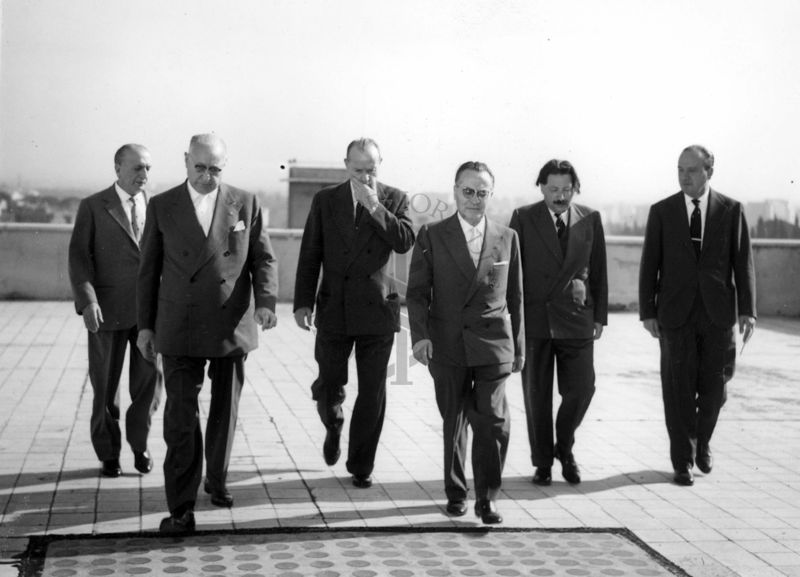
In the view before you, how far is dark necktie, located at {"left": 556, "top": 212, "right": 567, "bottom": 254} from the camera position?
24.2ft

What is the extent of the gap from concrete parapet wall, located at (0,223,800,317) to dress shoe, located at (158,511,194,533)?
44.1ft

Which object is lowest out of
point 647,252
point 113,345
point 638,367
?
point 638,367

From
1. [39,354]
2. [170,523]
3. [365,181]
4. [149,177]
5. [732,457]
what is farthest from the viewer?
[39,354]

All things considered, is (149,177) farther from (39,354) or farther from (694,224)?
(39,354)

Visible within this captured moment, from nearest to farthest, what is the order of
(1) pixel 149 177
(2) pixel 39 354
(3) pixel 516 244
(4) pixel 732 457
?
(3) pixel 516 244, (1) pixel 149 177, (4) pixel 732 457, (2) pixel 39 354

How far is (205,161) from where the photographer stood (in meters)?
6.21

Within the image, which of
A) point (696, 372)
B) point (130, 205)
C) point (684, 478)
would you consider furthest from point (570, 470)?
point (130, 205)

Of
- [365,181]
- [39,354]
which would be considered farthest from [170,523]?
[39,354]

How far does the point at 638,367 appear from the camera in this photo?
1321 centimetres

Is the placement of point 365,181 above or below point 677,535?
above

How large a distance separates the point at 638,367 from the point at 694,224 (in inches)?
226

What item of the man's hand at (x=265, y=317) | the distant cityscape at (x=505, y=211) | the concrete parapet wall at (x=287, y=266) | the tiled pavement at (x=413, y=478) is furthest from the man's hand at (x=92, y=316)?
the concrete parapet wall at (x=287, y=266)

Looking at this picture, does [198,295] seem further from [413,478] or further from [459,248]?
[413,478]

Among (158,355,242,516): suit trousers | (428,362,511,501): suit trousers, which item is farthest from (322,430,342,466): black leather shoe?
(428,362,511,501): suit trousers
